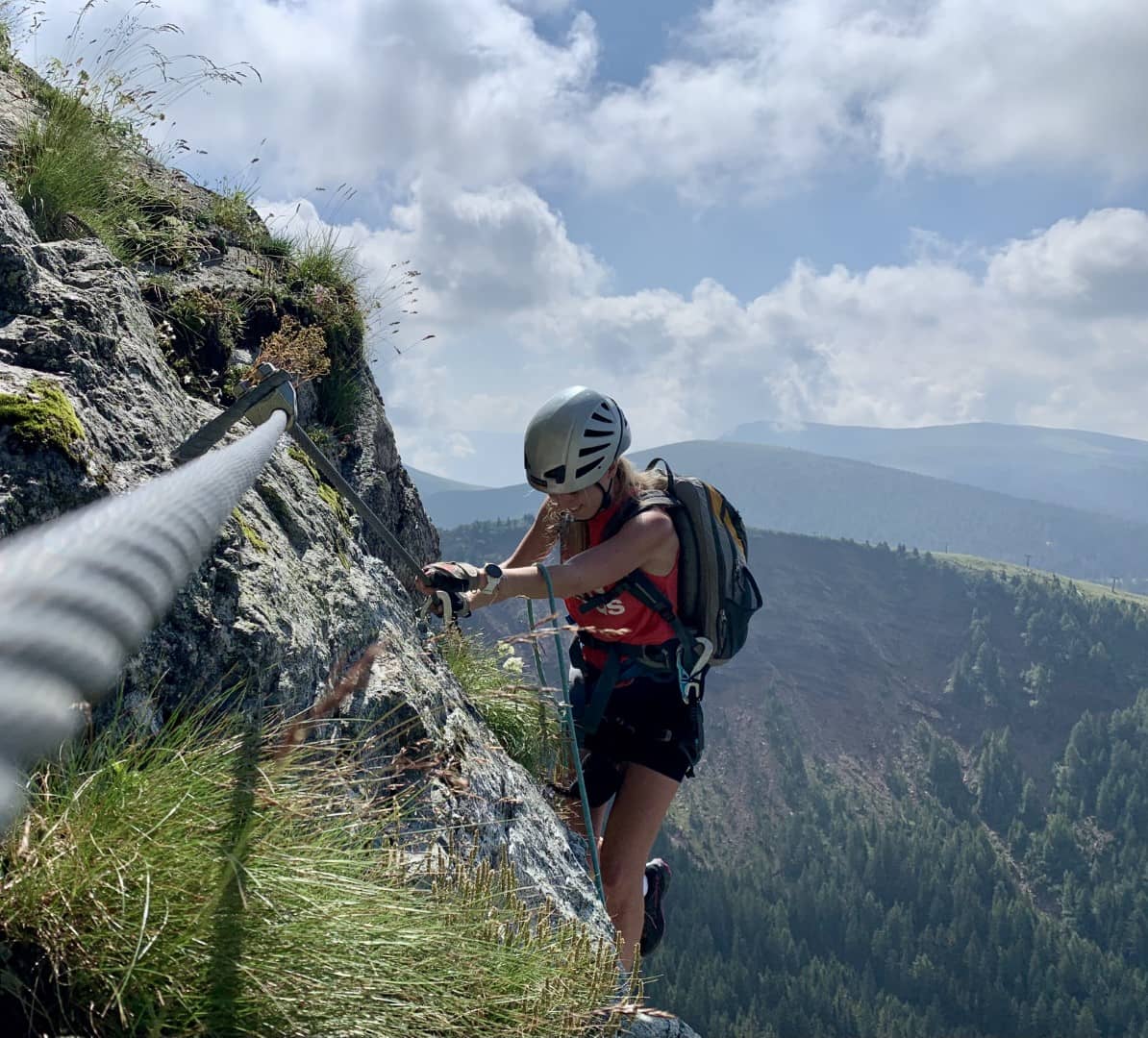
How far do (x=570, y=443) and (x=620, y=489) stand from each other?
0.54m

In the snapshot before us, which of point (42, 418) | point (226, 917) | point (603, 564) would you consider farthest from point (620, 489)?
point (226, 917)

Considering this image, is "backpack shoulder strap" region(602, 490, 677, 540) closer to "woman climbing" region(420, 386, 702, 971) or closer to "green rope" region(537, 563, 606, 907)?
"woman climbing" region(420, 386, 702, 971)

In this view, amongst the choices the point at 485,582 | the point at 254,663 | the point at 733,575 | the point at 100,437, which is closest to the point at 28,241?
the point at 100,437

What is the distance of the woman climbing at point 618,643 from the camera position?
586 cm

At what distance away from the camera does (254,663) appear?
11.3 feet

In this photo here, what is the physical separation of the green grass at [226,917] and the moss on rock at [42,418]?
1047mm

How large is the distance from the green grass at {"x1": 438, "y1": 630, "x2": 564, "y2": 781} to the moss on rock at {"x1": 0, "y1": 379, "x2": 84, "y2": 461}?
352 cm

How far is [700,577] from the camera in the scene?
5922mm

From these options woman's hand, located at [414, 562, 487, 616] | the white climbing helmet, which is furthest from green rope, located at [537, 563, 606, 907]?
the white climbing helmet

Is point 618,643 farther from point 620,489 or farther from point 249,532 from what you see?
point 249,532

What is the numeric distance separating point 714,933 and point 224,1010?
202 metres

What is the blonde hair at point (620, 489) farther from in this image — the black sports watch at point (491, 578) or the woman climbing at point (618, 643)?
the black sports watch at point (491, 578)

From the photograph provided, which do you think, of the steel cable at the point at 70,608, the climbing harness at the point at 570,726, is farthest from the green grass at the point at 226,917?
the climbing harness at the point at 570,726

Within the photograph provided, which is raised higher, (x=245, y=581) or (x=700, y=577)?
(x=700, y=577)
